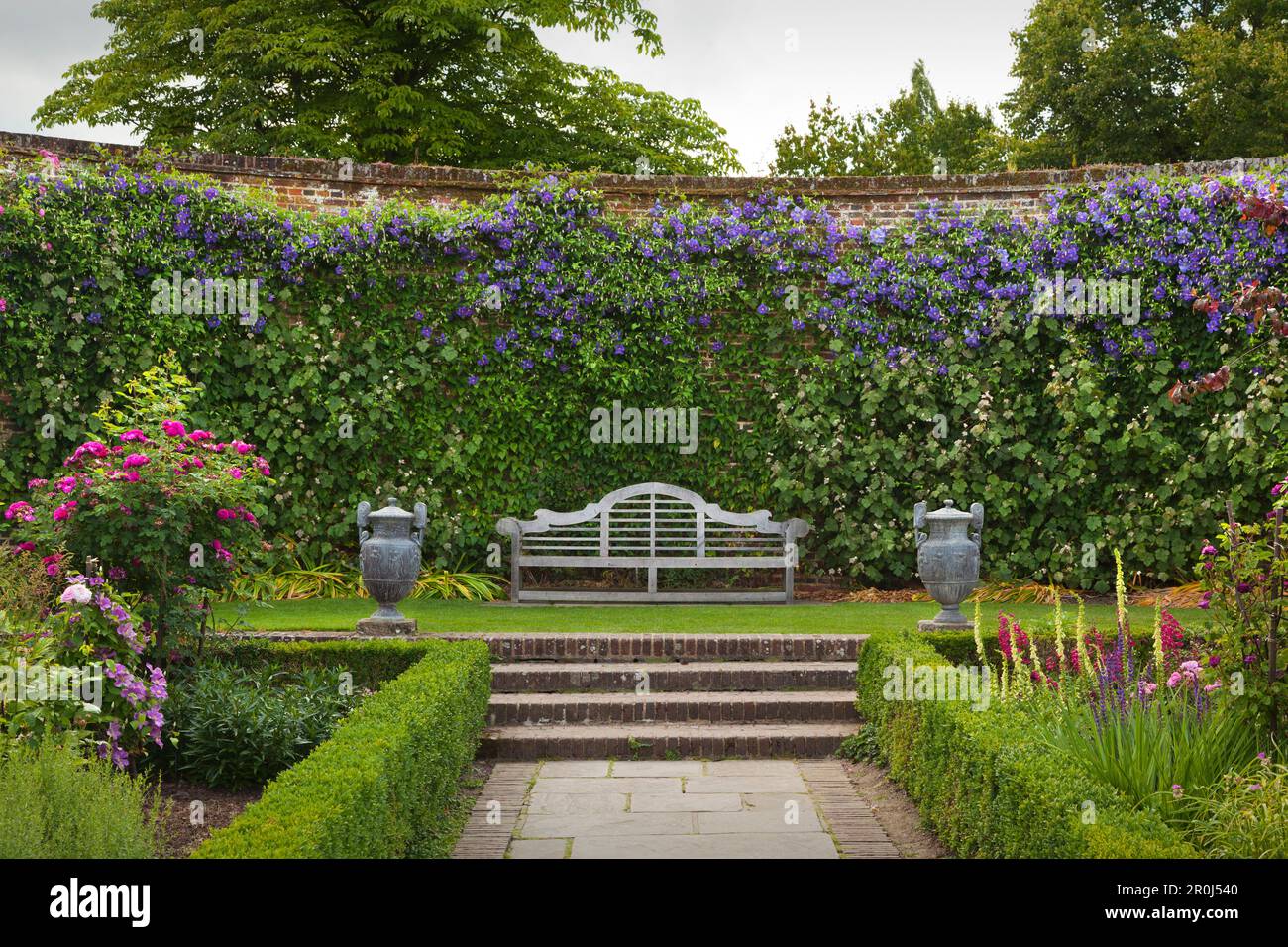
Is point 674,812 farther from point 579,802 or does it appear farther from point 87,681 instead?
point 87,681

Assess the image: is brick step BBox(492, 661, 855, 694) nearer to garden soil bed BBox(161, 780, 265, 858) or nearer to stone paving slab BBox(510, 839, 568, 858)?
garden soil bed BBox(161, 780, 265, 858)

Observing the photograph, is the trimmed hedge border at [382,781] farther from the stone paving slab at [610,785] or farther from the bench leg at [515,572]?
the bench leg at [515,572]

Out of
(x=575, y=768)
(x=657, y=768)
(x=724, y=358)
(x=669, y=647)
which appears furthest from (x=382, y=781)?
(x=724, y=358)

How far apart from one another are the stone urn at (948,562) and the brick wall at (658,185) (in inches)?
163

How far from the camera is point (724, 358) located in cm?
1112

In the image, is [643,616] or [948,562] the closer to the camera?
[948,562]

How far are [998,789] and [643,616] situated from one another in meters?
5.05

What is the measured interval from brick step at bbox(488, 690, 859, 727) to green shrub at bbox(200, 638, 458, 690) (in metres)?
0.60

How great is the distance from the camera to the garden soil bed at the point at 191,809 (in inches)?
192

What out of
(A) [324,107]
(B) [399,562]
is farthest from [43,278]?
(A) [324,107]

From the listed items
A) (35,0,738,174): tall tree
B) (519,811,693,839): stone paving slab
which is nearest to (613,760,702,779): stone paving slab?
(519,811,693,839): stone paving slab

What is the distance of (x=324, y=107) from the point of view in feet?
55.4

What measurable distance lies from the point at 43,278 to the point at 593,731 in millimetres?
5959

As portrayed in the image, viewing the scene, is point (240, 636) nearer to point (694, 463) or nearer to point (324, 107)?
point (694, 463)
